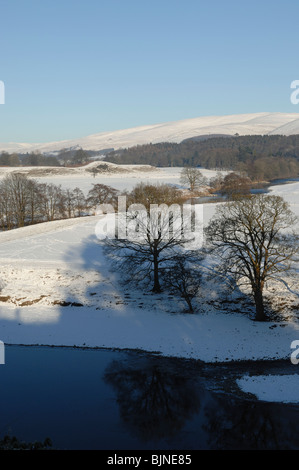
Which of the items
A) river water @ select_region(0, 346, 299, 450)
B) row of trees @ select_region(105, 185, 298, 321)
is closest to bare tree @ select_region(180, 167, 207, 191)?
row of trees @ select_region(105, 185, 298, 321)

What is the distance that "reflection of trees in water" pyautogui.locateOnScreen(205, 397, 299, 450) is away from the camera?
49.8 ft

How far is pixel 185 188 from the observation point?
100125 mm

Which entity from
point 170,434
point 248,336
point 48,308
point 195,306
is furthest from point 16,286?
point 170,434

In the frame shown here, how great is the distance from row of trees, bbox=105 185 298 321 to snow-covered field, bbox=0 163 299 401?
5.03 feet

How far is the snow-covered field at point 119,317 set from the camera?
2398 cm

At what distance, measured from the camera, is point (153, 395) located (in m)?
19.3

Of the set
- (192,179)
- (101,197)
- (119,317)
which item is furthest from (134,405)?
(192,179)

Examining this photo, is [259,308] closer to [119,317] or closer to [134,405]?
[119,317]

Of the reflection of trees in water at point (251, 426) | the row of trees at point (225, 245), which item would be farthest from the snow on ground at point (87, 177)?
the reflection of trees in water at point (251, 426)

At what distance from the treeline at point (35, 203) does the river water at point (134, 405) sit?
1607 inches

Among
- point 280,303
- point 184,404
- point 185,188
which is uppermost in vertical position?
point 185,188

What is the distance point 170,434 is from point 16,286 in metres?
21.5

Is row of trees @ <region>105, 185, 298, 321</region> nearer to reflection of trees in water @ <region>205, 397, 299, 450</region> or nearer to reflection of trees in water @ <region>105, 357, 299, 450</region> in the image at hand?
reflection of trees in water @ <region>105, 357, 299, 450</region>
